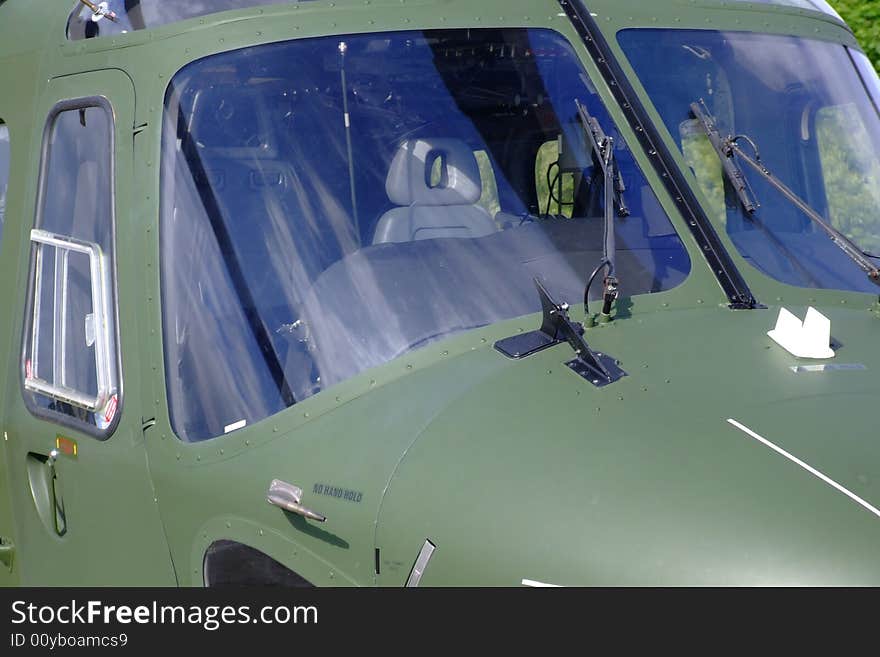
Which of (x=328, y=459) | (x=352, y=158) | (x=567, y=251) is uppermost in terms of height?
(x=352, y=158)

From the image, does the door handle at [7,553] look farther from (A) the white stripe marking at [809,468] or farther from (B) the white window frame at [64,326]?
(A) the white stripe marking at [809,468]

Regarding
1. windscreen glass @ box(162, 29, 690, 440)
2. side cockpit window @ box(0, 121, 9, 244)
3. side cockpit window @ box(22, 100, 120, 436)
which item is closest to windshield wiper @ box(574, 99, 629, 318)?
windscreen glass @ box(162, 29, 690, 440)

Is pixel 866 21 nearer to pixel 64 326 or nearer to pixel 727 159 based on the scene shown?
pixel 727 159

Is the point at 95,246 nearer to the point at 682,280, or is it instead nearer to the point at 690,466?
the point at 682,280

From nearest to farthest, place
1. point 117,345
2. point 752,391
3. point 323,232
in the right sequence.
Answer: point 752,391
point 323,232
point 117,345

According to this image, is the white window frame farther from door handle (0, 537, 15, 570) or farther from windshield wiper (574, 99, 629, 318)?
windshield wiper (574, 99, 629, 318)

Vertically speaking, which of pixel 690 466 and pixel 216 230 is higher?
pixel 216 230

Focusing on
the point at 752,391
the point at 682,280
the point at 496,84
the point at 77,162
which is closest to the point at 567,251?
the point at 682,280

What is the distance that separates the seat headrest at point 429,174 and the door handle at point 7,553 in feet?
5.35

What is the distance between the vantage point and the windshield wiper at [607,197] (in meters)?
3.09

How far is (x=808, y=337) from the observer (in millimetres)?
2855

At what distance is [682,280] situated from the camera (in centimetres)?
328

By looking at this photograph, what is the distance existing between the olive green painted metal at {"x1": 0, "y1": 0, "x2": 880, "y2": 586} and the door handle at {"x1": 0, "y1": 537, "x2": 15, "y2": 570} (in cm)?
2
